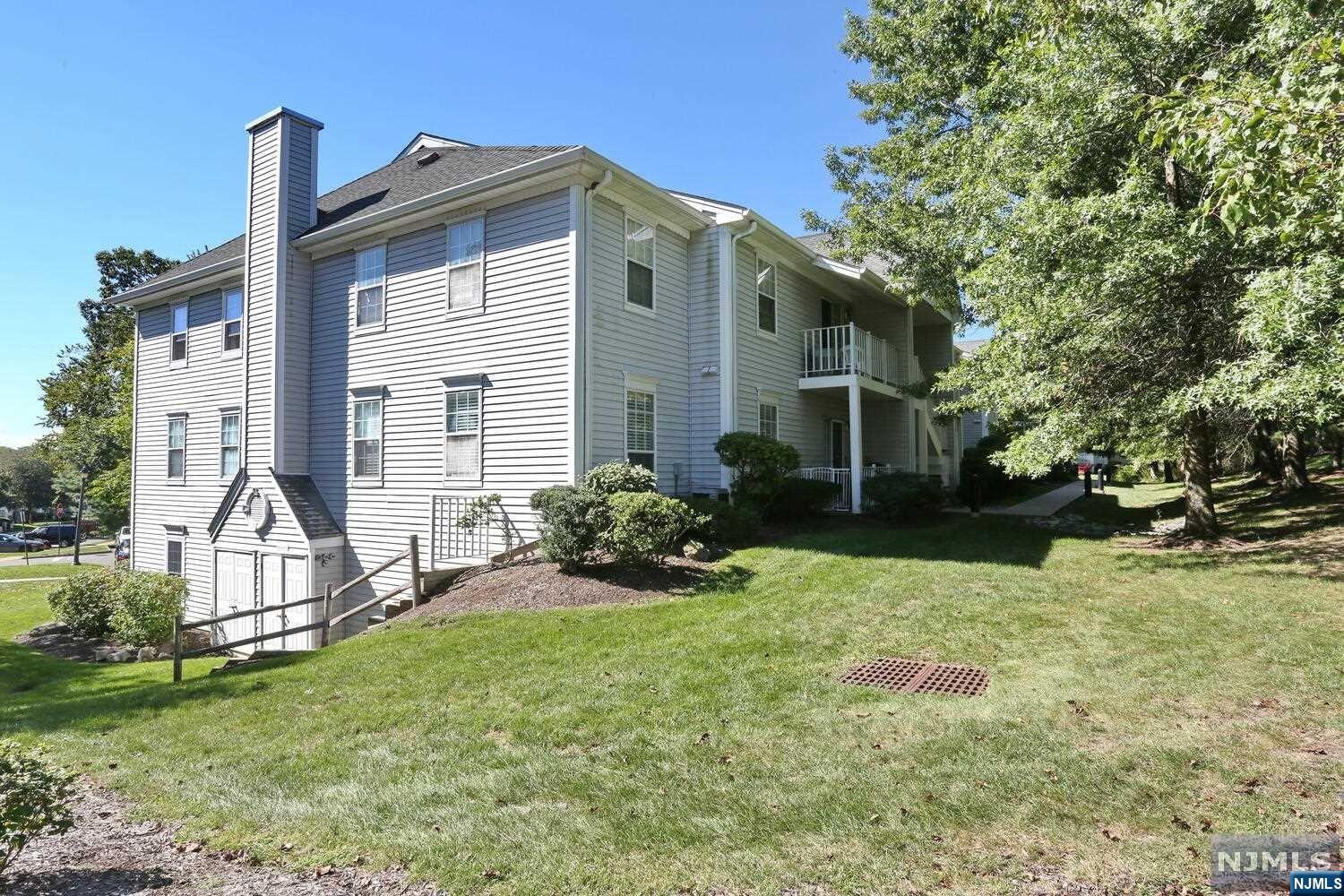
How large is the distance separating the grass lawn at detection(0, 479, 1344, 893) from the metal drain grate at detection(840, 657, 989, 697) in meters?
0.19

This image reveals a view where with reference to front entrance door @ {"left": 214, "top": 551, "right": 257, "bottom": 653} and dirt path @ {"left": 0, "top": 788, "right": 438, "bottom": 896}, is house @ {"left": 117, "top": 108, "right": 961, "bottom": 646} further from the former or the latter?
dirt path @ {"left": 0, "top": 788, "right": 438, "bottom": 896}

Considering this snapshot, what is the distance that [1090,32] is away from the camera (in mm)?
10555

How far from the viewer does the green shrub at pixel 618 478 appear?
1089 cm

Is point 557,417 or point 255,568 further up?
point 557,417

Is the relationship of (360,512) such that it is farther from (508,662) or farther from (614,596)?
(508,662)

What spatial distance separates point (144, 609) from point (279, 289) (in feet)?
22.8

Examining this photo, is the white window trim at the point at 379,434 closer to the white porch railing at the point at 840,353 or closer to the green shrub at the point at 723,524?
the green shrub at the point at 723,524

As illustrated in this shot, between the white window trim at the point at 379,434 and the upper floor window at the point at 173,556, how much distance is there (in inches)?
271

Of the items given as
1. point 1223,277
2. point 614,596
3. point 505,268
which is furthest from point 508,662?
point 1223,277

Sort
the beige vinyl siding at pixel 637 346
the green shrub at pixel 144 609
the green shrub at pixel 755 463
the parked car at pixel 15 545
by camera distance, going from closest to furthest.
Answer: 1. the beige vinyl siding at pixel 637 346
2. the green shrub at pixel 144 609
3. the green shrub at pixel 755 463
4. the parked car at pixel 15 545

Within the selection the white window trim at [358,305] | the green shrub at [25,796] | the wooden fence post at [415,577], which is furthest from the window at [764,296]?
the green shrub at [25,796]

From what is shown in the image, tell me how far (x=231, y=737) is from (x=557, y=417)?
270 inches

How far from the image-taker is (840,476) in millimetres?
17328

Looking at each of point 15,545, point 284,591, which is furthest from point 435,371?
point 15,545
